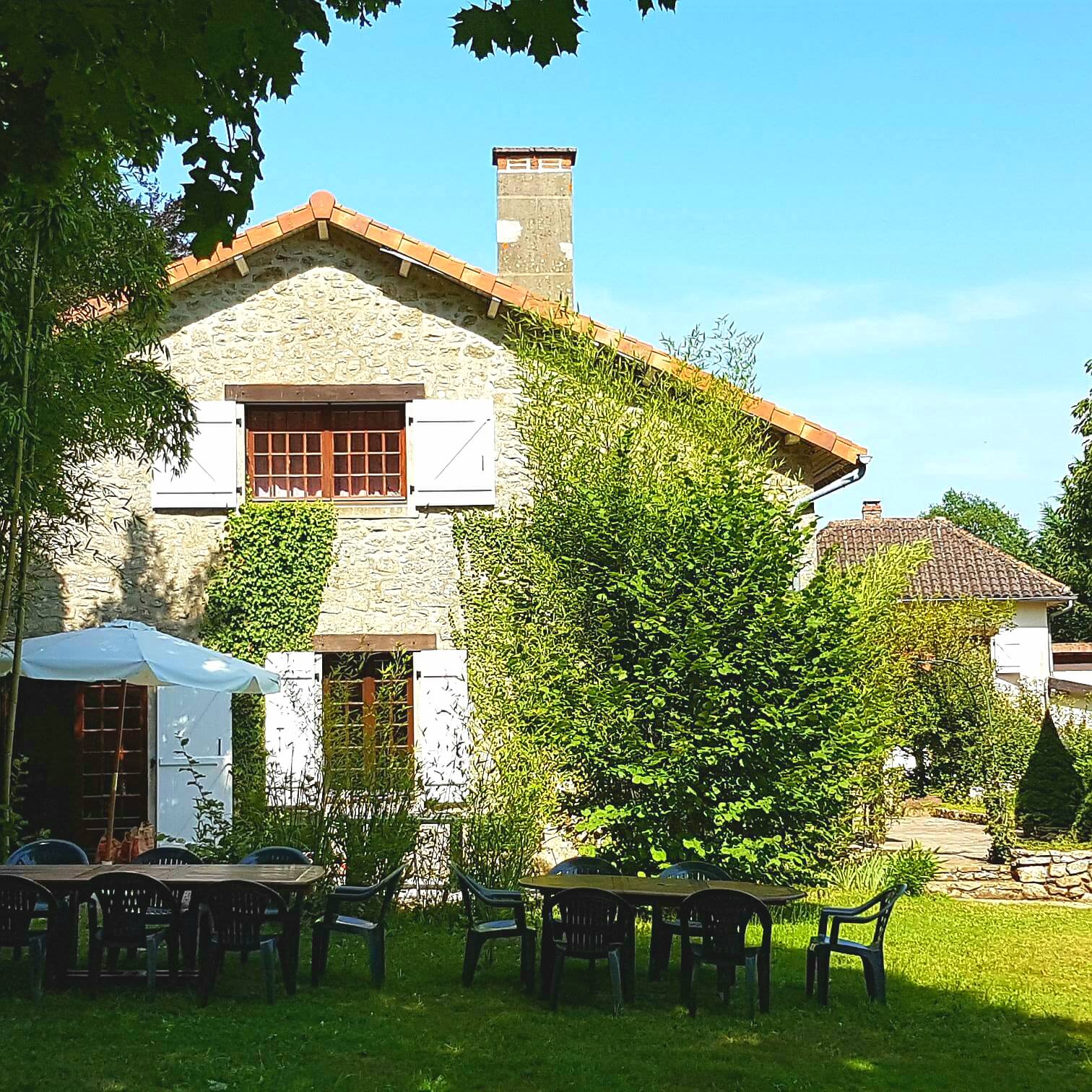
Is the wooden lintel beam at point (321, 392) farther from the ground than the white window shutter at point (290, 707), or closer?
farther from the ground

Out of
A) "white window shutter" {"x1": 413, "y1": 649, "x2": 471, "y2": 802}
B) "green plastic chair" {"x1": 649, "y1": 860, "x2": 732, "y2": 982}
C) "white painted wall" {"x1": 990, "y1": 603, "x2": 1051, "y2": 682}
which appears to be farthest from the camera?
"white painted wall" {"x1": 990, "y1": 603, "x2": 1051, "y2": 682}

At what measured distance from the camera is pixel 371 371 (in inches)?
480

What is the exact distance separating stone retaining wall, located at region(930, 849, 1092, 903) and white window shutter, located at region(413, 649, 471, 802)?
4.46 metres

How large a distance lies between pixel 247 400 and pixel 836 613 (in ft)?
18.5

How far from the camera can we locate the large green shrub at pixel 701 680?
1002 centimetres

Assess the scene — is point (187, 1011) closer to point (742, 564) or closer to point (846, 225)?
point (742, 564)

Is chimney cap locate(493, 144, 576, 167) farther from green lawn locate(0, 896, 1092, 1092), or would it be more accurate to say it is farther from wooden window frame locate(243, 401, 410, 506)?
green lawn locate(0, 896, 1092, 1092)

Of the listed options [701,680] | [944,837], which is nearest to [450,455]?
[701,680]

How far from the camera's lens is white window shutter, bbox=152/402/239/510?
1177cm

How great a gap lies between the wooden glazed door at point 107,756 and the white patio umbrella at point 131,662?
167cm

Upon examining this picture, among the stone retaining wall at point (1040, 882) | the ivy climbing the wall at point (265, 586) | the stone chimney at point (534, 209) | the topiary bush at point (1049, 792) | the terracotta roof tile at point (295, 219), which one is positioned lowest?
the stone retaining wall at point (1040, 882)

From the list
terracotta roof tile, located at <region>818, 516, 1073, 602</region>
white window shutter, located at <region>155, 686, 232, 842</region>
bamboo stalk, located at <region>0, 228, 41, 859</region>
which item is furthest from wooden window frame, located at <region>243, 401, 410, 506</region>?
terracotta roof tile, located at <region>818, 516, 1073, 602</region>

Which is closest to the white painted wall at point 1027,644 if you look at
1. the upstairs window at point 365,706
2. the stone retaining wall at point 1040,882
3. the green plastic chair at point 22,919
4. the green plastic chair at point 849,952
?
the stone retaining wall at point 1040,882

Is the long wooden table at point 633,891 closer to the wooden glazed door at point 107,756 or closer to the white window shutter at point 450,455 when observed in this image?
the white window shutter at point 450,455
